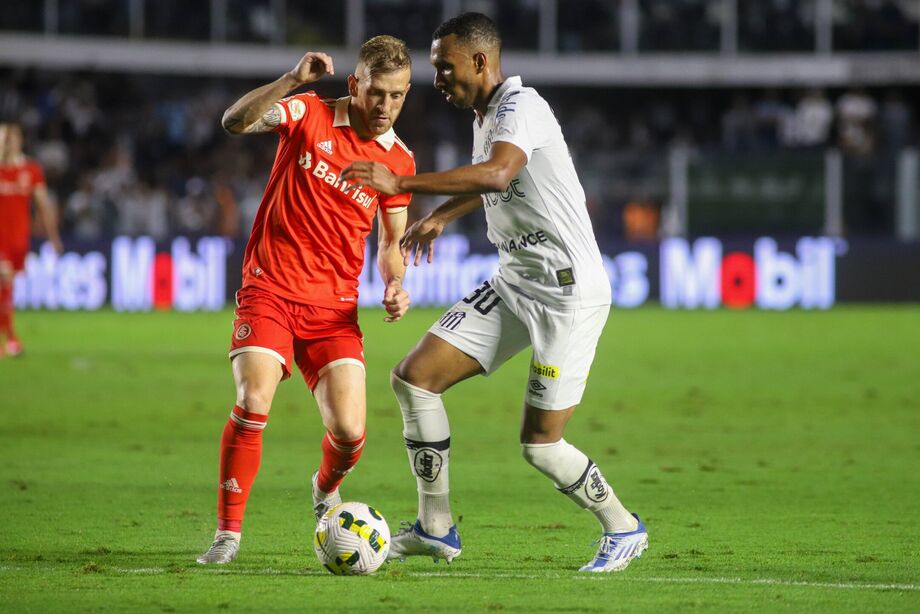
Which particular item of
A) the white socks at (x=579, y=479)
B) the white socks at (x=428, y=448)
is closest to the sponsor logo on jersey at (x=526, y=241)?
the white socks at (x=428, y=448)

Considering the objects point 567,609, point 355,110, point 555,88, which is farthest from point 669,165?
point 567,609

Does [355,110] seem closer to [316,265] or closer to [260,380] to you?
[316,265]

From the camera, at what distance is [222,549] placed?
6.24 meters

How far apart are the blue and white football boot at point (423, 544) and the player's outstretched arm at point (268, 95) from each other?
74.2 inches

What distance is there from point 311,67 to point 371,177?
0.99 metres

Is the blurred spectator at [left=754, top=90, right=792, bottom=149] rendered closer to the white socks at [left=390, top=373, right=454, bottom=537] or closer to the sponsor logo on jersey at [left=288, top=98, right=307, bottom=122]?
the sponsor logo on jersey at [left=288, top=98, right=307, bottom=122]

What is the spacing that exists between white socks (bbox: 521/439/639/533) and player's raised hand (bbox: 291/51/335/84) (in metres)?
1.82

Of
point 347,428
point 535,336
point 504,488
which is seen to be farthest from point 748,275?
point 535,336

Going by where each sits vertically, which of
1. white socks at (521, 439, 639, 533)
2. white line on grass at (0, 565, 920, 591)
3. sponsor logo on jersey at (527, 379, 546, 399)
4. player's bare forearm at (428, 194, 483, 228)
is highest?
player's bare forearm at (428, 194, 483, 228)

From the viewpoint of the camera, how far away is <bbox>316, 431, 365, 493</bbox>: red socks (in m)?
6.79

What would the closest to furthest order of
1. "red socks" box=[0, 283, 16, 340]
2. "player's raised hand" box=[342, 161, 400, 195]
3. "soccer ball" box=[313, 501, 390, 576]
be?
"player's raised hand" box=[342, 161, 400, 195] → "soccer ball" box=[313, 501, 390, 576] → "red socks" box=[0, 283, 16, 340]

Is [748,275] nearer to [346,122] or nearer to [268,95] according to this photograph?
[346,122]

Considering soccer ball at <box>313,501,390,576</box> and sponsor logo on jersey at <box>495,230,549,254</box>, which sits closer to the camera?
soccer ball at <box>313,501,390,576</box>

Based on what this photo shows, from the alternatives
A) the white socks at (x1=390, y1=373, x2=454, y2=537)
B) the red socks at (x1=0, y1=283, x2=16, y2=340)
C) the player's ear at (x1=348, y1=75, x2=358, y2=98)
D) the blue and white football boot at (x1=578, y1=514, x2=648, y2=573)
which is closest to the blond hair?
the player's ear at (x1=348, y1=75, x2=358, y2=98)
